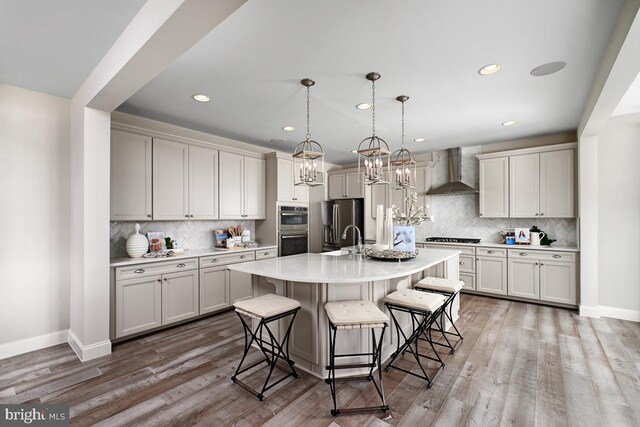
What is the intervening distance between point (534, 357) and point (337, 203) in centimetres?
394

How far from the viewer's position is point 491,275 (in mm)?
4770

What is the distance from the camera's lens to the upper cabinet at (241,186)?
4496 millimetres

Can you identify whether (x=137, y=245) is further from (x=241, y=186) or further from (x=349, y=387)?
(x=349, y=387)

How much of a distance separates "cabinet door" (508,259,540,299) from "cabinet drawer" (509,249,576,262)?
0.07 meters

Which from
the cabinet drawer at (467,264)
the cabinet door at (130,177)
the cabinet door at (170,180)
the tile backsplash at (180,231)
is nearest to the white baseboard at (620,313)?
the cabinet drawer at (467,264)

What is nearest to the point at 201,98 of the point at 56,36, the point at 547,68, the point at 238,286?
the point at 56,36

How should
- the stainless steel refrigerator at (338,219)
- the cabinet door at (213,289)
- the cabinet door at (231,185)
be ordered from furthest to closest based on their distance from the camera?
the stainless steel refrigerator at (338,219), the cabinet door at (231,185), the cabinet door at (213,289)

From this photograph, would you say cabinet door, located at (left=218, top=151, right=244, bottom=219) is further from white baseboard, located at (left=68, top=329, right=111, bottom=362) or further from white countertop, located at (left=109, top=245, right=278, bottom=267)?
white baseboard, located at (left=68, top=329, right=111, bottom=362)

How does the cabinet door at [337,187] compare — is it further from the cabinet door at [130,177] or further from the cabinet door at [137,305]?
the cabinet door at [137,305]

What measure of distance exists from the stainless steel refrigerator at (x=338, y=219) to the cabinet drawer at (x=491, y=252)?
2.19m

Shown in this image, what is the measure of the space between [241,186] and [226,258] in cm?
120

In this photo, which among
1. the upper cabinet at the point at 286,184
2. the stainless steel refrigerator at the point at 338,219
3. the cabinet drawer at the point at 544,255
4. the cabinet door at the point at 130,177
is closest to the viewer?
the cabinet door at the point at 130,177

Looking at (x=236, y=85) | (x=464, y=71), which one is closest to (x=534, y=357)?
(x=464, y=71)

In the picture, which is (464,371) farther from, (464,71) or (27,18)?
(27,18)
